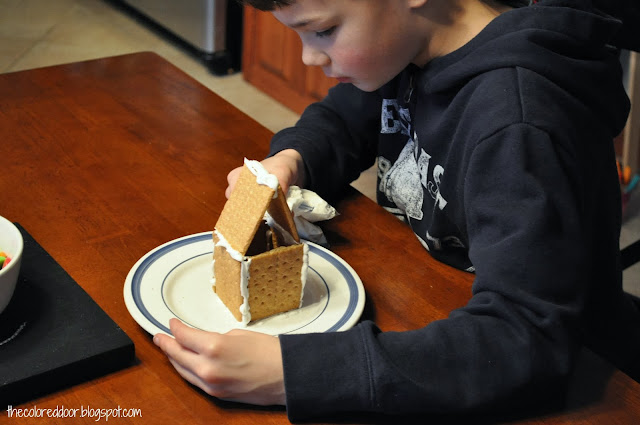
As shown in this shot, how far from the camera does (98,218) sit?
3.38 feet

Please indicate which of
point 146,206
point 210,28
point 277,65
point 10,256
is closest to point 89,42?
point 210,28

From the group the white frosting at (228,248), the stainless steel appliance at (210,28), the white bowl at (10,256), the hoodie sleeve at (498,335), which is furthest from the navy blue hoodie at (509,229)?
the stainless steel appliance at (210,28)

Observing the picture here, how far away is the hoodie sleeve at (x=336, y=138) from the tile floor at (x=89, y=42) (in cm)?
175

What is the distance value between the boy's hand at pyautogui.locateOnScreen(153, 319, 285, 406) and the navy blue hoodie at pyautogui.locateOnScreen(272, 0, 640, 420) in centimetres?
2

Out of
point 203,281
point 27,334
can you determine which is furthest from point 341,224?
point 27,334

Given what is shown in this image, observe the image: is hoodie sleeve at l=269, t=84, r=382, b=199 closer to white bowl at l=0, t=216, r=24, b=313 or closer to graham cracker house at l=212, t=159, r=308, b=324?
graham cracker house at l=212, t=159, r=308, b=324

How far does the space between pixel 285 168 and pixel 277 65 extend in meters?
2.28

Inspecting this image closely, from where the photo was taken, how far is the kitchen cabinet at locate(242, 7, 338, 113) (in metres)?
3.19

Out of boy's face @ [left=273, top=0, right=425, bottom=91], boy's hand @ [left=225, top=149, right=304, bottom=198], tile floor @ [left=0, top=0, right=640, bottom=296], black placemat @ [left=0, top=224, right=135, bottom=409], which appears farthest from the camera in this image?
tile floor @ [left=0, top=0, right=640, bottom=296]

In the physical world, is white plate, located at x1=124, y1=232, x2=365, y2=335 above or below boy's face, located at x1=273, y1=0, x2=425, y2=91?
below

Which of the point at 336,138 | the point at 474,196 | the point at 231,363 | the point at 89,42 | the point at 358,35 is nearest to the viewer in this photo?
the point at 231,363

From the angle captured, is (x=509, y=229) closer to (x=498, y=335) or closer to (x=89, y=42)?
(x=498, y=335)

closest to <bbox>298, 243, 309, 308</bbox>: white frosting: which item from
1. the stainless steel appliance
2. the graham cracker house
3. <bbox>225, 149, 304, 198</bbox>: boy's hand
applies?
the graham cracker house

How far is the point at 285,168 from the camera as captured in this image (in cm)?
114
